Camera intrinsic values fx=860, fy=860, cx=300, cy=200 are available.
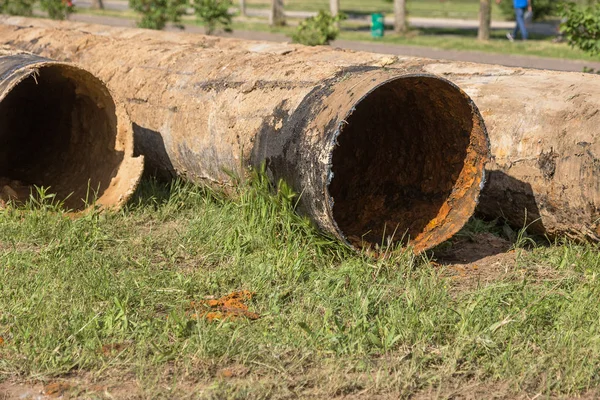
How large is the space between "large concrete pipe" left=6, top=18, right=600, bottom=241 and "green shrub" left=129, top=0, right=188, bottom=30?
1219 centimetres

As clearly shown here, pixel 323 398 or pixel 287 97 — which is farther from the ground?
pixel 287 97

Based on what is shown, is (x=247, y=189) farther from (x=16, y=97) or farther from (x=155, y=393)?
(x=16, y=97)

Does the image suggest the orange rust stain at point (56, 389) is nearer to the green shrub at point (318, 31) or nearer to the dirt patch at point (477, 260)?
the dirt patch at point (477, 260)

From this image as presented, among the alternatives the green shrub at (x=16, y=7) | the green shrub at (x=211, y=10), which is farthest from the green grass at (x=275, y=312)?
the green shrub at (x=16, y=7)

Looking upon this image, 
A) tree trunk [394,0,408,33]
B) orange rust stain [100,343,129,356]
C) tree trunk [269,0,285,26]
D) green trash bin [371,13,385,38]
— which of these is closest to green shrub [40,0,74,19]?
tree trunk [269,0,285,26]

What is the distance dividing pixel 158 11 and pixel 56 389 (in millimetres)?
14674

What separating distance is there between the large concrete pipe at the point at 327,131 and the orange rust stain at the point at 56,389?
174 cm

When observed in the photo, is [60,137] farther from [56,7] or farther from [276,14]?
[276,14]

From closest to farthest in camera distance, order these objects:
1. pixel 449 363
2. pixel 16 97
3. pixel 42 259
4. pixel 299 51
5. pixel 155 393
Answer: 1. pixel 155 393
2. pixel 449 363
3. pixel 42 259
4. pixel 299 51
5. pixel 16 97

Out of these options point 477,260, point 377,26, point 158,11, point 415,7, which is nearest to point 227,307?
point 477,260

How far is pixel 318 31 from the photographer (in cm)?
1440

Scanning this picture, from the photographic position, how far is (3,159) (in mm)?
7551

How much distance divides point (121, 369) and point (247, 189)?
195 centimetres

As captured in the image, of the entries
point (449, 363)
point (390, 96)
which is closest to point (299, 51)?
point (390, 96)
